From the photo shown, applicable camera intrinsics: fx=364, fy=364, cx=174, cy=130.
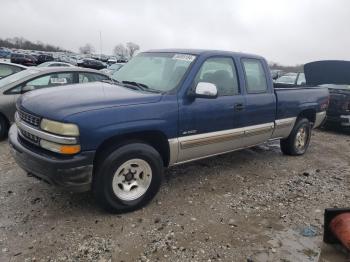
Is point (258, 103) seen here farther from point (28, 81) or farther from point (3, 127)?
point (3, 127)

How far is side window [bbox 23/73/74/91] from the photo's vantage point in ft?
23.1

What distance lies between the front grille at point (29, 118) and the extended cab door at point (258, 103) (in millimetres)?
2820

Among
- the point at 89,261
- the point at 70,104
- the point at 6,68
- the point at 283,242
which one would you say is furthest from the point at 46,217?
the point at 6,68

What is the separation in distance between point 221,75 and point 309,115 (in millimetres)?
2813

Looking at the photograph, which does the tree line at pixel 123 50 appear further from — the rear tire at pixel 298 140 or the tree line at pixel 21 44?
the rear tire at pixel 298 140

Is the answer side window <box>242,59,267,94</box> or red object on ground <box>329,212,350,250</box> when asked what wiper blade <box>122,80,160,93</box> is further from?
red object on ground <box>329,212,350,250</box>

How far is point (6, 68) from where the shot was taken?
9.23m

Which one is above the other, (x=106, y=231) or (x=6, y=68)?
(x=6, y=68)

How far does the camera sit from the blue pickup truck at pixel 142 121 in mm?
3551

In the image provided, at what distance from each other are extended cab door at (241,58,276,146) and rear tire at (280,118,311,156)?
0.98 meters

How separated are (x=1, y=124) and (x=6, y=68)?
10.1ft

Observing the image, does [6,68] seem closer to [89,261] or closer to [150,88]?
[150,88]

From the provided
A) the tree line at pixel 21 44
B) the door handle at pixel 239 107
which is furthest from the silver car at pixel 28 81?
the tree line at pixel 21 44

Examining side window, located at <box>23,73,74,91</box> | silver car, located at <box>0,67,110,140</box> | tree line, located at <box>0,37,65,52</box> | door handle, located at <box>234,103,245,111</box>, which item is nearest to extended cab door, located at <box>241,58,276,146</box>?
door handle, located at <box>234,103,245,111</box>
